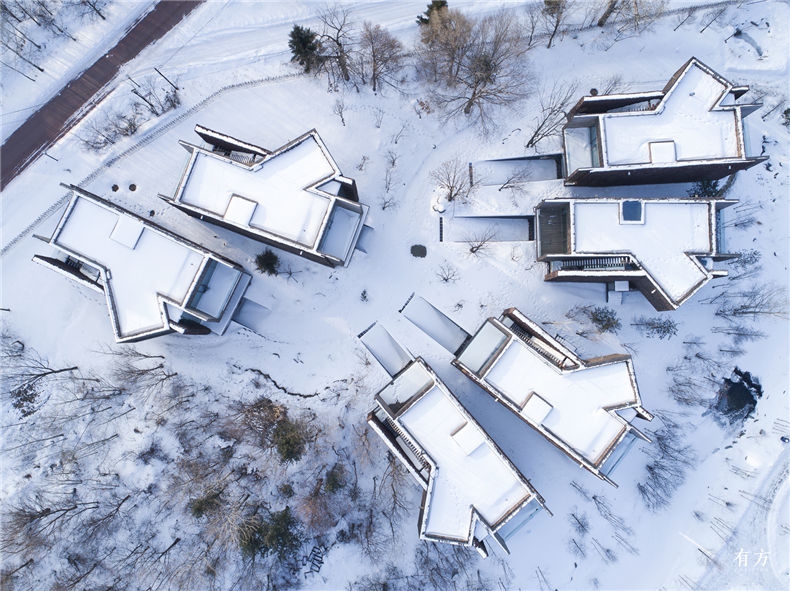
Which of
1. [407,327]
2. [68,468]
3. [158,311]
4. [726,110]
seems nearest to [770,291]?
[726,110]

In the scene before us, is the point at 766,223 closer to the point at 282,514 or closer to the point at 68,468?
the point at 282,514

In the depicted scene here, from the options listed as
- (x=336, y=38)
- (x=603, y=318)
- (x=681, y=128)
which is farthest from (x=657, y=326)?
(x=336, y=38)

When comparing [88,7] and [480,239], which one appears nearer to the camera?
[480,239]

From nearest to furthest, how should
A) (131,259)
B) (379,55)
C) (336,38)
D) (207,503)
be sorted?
1. (131,259)
2. (207,503)
3. (379,55)
4. (336,38)

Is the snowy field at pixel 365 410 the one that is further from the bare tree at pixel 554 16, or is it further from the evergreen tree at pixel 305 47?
the bare tree at pixel 554 16

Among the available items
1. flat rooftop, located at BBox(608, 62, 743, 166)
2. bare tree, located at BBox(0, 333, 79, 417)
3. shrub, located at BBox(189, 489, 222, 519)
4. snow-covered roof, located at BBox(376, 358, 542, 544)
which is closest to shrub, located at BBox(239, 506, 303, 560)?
shrub, located at BBox(189, 489, 222, 519)

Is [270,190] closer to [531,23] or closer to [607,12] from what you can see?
[531,23]
